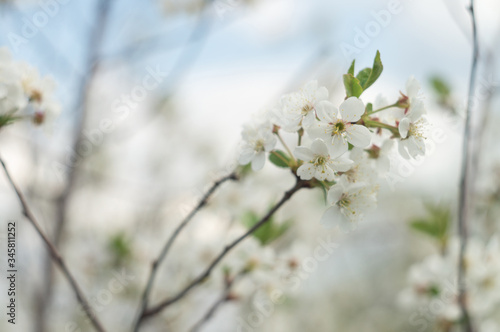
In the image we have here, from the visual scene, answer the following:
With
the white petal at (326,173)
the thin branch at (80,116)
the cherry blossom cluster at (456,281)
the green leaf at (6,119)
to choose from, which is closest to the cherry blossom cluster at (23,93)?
the green leaf at (6,119)

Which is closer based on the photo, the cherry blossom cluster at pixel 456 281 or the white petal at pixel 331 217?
the white petal at pixel 331 217

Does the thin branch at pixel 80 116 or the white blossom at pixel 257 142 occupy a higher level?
the thin branch at pixel 80 116

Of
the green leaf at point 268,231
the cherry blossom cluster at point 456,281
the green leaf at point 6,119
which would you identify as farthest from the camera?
the cherry blossom cluster at point 456,281

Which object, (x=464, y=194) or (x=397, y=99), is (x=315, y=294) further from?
(x=397, y=99)

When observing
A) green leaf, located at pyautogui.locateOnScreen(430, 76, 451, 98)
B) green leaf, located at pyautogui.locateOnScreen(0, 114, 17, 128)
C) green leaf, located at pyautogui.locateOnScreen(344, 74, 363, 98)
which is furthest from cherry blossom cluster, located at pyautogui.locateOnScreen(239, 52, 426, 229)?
green leaf, located at pyautogui.locateOnScreen(430, 76, 451, 98)

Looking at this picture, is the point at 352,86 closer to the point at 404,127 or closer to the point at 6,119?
the point at 404,127

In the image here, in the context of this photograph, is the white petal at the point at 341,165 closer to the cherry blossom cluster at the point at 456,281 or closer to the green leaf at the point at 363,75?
the green leaf at the point at 363,75

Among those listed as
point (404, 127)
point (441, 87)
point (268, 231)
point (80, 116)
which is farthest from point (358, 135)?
point (80, 116)
